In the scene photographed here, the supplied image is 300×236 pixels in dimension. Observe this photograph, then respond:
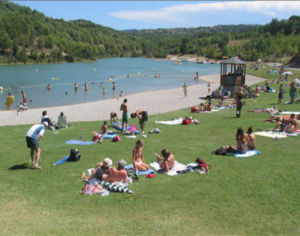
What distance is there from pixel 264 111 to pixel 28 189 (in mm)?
15184

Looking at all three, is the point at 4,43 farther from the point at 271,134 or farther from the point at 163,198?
the point at 163,198

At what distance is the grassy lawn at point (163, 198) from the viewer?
6148 mm

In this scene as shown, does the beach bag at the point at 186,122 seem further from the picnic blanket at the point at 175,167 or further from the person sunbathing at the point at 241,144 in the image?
the picnic blanket at the point at 175,167

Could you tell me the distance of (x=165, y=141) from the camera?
13.0 metres

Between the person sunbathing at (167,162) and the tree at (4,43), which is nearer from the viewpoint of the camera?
the person sunbathing at (167,162)

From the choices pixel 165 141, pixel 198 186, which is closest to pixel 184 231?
pixel 198 186

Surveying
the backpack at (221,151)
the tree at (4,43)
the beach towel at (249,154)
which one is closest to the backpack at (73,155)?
the backpack at (221,151)

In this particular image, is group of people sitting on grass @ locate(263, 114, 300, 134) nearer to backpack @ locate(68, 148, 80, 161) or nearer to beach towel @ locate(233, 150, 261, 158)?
beach towel @ locate(233, 150, 261, 158)

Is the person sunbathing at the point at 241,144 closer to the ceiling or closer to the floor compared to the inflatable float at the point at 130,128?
closer to the ceiling

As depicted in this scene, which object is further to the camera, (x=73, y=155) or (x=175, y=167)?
(x=73, y=155)

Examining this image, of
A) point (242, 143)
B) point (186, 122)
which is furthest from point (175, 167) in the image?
point (186, 122)

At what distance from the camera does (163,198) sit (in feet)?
24.5

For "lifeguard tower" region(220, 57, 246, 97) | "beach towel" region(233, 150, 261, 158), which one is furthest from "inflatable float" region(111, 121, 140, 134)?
"lifeguard tower" region(220, 57, 246, 97)

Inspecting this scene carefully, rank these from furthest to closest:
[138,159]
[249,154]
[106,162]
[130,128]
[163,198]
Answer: [130,128] < [249,154] < [138,159] < [106,162] < [163,198]
